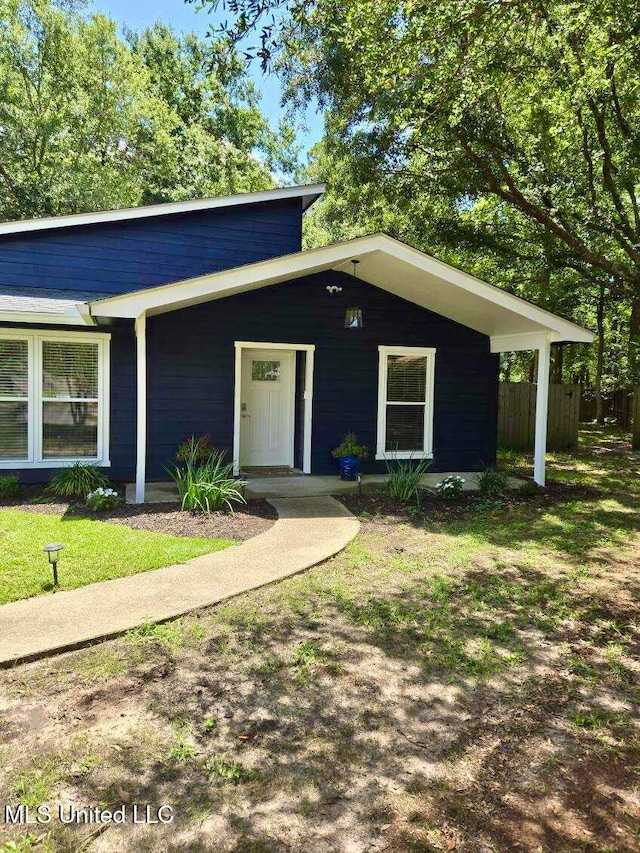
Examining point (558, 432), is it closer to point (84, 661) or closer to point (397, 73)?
point (397, 73)

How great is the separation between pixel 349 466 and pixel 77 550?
174 inches

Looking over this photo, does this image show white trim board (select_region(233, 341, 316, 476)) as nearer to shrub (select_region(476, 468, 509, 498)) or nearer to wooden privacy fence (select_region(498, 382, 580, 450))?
shrub (select_region(476, 468, 509, 498))

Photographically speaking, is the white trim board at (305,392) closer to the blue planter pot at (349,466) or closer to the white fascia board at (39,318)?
the blue planter pot at (349,466)

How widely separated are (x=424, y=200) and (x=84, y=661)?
36.5 ft

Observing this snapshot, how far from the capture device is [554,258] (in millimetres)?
11609

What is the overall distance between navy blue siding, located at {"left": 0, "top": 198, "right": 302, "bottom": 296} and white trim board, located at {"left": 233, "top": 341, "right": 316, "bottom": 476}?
5.56 feet

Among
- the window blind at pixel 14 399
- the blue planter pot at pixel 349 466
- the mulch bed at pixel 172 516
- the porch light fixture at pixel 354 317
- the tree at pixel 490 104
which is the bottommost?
the mulch bed at pixel 172 516

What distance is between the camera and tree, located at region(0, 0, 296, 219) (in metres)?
16.5

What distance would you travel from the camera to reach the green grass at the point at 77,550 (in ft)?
13.4

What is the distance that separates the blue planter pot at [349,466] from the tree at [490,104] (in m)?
4.68

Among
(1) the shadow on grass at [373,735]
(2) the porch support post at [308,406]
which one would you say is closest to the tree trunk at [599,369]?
(2) the porch support post at [308,406]

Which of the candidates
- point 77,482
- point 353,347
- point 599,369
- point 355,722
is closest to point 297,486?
point 353,347

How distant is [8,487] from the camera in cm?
676

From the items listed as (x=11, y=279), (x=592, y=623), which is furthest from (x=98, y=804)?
(x=11, y=279)
